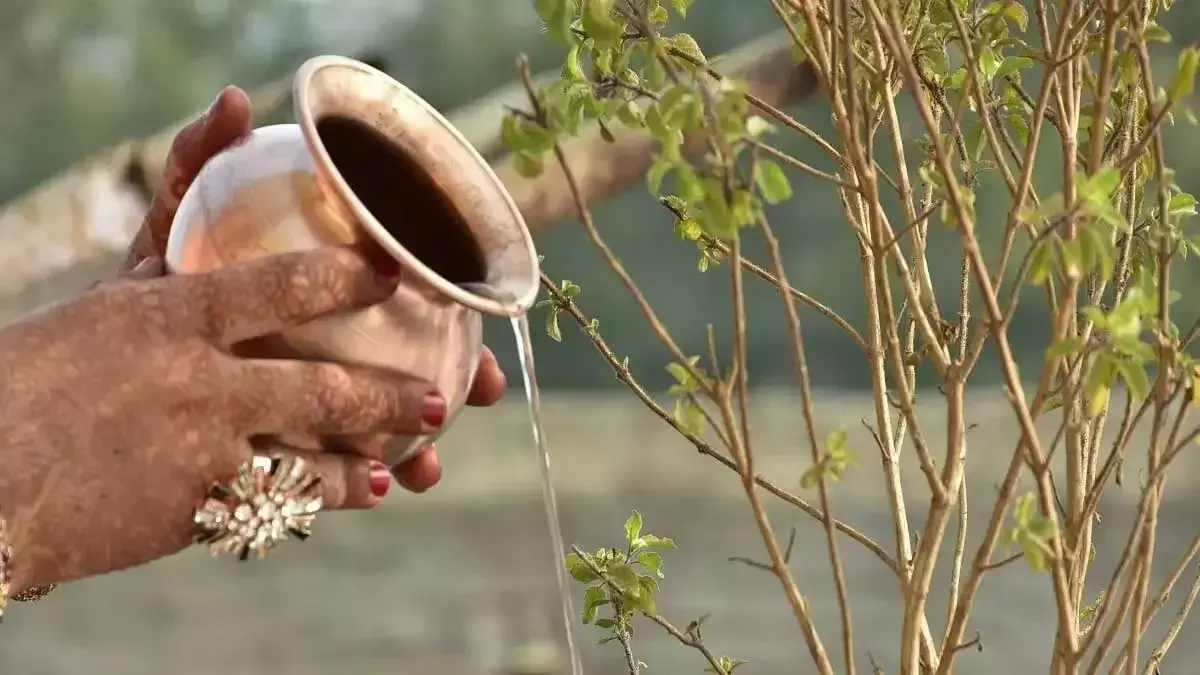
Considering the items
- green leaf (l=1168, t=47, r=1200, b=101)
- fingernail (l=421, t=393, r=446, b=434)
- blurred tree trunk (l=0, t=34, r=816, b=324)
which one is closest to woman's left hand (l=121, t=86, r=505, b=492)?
fingernail (l=421, t=393, r=446, b=434)

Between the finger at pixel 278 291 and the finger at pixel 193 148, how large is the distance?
102 millimetres

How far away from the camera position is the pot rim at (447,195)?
49 centimetres

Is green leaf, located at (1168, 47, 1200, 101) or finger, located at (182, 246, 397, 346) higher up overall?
green leaf, located at (1168, 47, 1200, 101)

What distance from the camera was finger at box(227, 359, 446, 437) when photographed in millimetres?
505

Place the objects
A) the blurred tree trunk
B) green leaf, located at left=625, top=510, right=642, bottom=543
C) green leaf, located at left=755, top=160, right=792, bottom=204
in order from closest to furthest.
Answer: green leaf, located at left=755, top=160, right=792, bottom=204 < green leaf, located at left=625, top=510, right=642, bottom=543 < the blurred tree trunk

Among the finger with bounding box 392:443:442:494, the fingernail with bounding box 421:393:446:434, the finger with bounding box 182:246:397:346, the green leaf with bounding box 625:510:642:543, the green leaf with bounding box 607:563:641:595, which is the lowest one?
the green leaf with bounding box 607:563:641:595

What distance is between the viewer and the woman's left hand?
591 mm

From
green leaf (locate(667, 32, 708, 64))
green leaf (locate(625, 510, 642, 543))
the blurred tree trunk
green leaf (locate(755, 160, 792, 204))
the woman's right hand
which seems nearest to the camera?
green leaf (locate(755, 160, 792, 204))

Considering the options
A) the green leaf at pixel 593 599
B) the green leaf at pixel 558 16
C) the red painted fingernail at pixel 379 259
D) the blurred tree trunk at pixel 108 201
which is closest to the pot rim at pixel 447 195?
the red painted fingernail at pixel 379 259

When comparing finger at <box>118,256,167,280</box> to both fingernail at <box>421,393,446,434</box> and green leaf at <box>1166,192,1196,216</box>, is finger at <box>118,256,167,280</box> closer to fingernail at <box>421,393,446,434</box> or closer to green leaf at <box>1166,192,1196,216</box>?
Result: fingernail at <box>421,393,446,434</box>

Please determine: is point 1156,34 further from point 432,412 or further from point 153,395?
point 153,395

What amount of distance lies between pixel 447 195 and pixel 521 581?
146cm

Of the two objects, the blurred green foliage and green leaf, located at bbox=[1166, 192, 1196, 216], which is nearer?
green leaf, located at bbox=[1166, 192, 1196, 216]

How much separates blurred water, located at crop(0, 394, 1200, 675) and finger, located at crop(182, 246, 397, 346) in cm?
136
